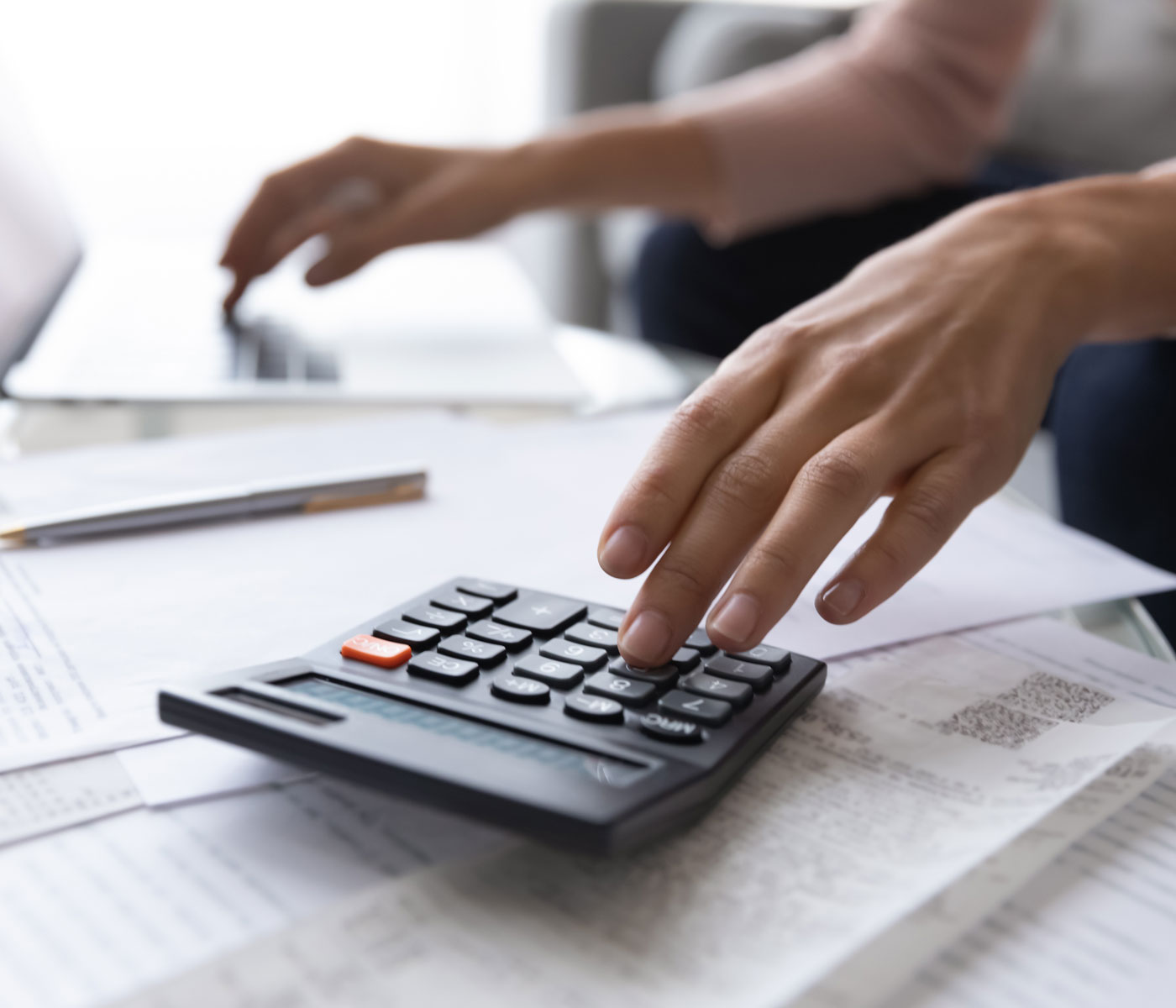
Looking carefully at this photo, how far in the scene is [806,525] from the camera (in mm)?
346

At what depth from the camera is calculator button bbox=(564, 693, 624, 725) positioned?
0.28 m

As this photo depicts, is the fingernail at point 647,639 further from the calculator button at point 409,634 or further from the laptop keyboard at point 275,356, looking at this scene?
the laptop keyboard at point 275,356

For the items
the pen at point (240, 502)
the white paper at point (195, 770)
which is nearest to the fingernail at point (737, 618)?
the white paper at point (195, 770)

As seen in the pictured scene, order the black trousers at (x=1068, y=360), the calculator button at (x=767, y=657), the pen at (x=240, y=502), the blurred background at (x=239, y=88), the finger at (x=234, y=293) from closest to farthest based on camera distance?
the calculator button at (x=767, y=657)
the pen at (x=240, y=502)
the black trousers at (x=1068, y=360)
the finger at (x=234, y=293)
the blurred background at (x=239, y=88)

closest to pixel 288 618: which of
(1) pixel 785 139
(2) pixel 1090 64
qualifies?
(1) pixel 785 139

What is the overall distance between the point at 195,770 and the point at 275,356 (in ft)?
1.45

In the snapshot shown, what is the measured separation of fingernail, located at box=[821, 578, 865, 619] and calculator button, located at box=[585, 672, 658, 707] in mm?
78

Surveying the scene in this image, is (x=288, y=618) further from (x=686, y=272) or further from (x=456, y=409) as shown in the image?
(x=686, y=272)

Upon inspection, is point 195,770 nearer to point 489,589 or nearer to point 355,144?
point 489,589

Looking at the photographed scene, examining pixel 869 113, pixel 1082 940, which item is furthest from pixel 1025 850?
pixel 869 113

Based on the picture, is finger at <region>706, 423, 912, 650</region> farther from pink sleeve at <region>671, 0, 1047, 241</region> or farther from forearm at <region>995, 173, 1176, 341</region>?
pink sleeve at <region>671, 0, 1047, 241</region>

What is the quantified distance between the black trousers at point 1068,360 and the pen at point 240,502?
1.07ft

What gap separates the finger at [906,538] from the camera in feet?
1.14

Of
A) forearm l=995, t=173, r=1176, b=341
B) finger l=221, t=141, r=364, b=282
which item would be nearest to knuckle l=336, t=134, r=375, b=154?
finger l=221, t=141, r=364, b=282
